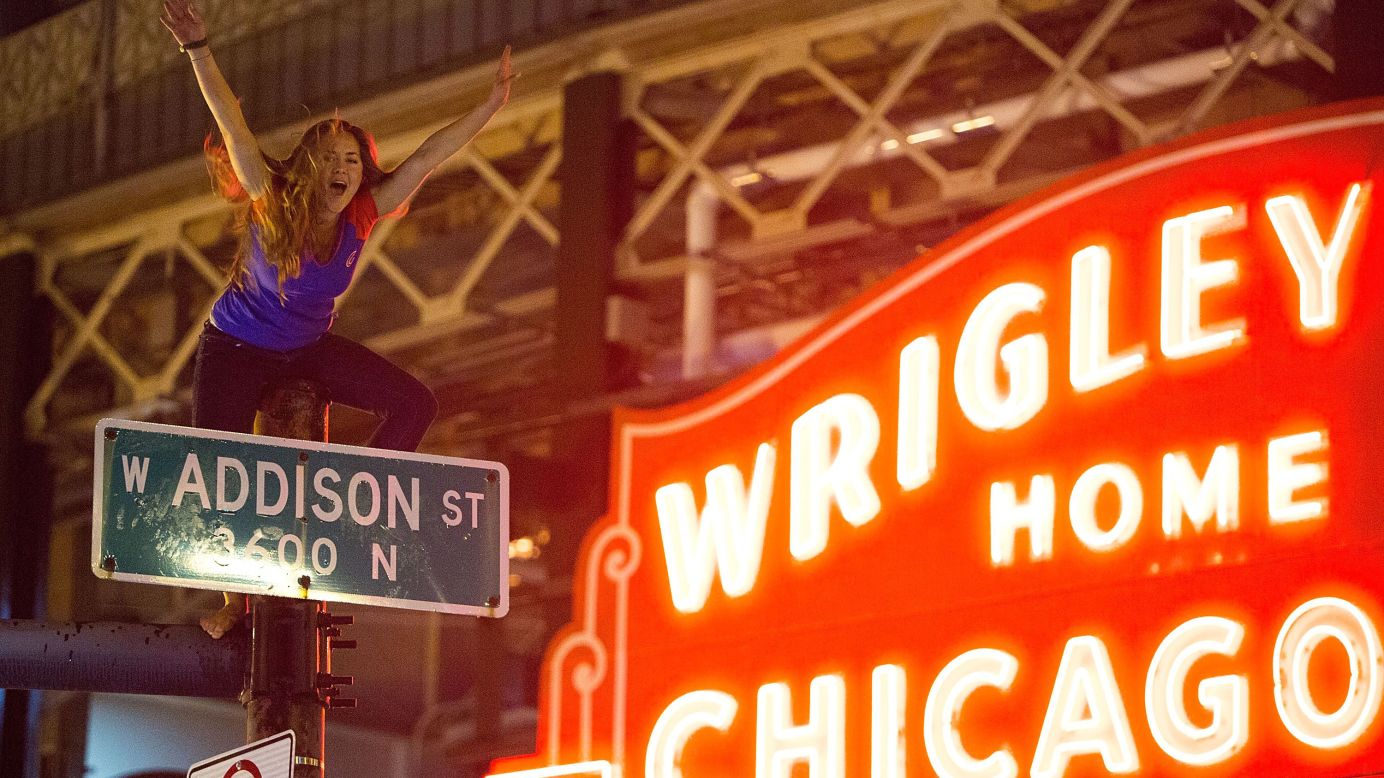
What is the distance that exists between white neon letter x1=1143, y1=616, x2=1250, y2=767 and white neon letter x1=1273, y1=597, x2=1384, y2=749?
8.6 inches

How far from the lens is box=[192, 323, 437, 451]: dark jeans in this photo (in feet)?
15.0

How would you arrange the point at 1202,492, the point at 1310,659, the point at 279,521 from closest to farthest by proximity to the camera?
the point at 279,521 < the point at 1310,659 < the point at 1202,492

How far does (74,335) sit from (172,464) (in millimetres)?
15184

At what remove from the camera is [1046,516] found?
10695mm

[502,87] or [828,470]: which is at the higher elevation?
[828,470]

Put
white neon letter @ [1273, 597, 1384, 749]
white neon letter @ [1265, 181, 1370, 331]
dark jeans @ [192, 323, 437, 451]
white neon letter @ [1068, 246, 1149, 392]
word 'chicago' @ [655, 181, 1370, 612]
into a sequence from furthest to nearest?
white neon letter @ [1068, 246, 1149, 392] → word 'chicago' @ [655, 181, 1370, 612] → white neon letter @ [1265, 181, 1370, 331] → white neon letter @ [1273, 597, 1384, 749] → dark jeans @ [192, 323, 437, 451]

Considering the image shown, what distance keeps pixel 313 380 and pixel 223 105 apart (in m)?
0.71

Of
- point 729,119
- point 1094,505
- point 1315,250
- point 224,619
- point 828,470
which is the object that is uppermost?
point 729,119

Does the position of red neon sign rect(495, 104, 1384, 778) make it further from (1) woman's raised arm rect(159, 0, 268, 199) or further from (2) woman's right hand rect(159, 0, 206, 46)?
(2) woman's right hand rect(159, 0, 206, 46)

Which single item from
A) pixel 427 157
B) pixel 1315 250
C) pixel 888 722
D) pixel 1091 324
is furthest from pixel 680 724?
pixel 427 157

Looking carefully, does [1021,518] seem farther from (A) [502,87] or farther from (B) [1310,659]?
(A) [502,87]

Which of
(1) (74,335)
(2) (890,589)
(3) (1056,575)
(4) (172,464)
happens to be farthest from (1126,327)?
(1) (74,335)

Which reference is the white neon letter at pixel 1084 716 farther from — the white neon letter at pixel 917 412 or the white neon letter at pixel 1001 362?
the white neon letter at pixel 917 412

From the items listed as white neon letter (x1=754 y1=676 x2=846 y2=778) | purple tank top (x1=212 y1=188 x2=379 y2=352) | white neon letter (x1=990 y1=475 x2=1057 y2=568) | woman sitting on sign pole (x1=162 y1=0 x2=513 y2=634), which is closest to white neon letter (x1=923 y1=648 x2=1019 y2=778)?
white neon letter (x1=990 y1=475 x2=1057 y2=568)
